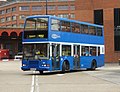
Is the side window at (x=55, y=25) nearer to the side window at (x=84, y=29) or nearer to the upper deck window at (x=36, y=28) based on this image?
the upper deck window at (x=36, y=28)

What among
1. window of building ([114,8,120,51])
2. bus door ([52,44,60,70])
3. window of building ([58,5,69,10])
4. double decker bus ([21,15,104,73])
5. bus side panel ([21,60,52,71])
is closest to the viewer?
bus side panel ([21,60,52,71])

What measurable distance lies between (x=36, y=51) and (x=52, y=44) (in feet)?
4.16

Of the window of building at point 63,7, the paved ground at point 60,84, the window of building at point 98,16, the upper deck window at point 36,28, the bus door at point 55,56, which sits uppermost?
the window of building at point 63,7

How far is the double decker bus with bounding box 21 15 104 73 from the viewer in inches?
1085

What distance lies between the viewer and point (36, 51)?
27844 millimetres

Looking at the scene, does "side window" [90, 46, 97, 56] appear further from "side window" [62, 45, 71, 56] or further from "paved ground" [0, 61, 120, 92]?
"paved ground" [0, 61, 120, 92]

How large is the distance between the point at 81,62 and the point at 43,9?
356 ft

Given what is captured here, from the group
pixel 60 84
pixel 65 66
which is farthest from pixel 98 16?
pixel 60 84

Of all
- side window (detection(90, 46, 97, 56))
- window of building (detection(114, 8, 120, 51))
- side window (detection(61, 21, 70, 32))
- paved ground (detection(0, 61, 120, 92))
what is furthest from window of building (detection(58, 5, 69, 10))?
paved ground (detection(0, 61, 120, 92))

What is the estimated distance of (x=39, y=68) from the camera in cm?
2759

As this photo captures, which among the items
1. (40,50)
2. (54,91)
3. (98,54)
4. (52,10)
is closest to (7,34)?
(52,10)

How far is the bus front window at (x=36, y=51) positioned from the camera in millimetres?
27578

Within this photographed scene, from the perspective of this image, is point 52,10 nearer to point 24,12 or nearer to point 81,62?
point 24,12

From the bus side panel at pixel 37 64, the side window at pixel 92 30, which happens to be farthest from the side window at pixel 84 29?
the bus side panel at pixel 37 64
